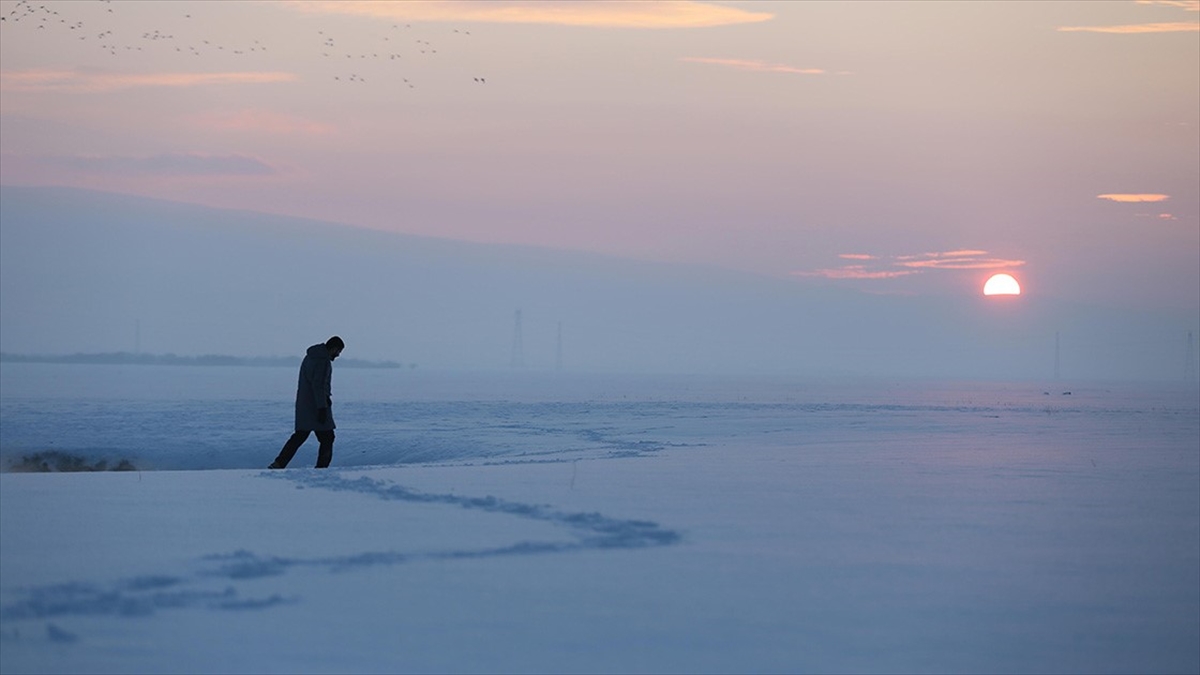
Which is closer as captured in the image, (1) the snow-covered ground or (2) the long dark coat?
(1) the snow-covered ground

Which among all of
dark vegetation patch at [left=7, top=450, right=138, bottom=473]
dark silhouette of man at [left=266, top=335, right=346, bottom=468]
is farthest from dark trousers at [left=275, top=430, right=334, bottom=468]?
dark vegetation patch at [left=7, top=450, right=138, bottom=473]

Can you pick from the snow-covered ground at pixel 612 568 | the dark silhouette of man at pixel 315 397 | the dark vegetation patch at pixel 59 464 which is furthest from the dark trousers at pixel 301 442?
the dark vegetation patch at pixel 59 464

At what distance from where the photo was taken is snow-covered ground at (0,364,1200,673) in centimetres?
528

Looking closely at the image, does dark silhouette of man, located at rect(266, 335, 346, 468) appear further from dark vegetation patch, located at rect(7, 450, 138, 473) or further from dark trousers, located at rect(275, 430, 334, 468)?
dark vegetation patch, located at rect(7, 450, 138, 473)

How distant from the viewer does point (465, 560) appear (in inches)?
285

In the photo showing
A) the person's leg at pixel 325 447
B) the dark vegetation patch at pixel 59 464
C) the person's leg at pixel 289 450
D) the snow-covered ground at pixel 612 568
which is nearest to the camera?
the snow-covered ground at pixel 612 568

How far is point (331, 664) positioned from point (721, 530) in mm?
3913

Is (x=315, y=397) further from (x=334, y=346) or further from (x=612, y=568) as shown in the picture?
(x=612, y=568)

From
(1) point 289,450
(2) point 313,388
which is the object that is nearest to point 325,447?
(1) point 289,450

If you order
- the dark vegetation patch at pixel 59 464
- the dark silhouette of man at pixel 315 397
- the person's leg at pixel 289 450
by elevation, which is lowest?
the dark vegetation patch at pixel 59 464

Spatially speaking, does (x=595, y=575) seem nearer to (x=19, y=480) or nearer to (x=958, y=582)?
(x=958, y=582)

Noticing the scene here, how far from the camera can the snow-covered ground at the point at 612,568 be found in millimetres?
5277

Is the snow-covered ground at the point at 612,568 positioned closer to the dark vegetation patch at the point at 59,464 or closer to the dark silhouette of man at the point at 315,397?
the dark silhouette of man at the point at 315,397

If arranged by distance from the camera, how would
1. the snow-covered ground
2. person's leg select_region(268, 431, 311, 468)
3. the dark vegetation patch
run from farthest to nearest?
the dark vegetation patch
person's leg select_region(268, 431, 311, 468)
the snow-covered ground
